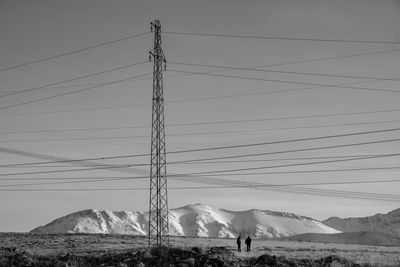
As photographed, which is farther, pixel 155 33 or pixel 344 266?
pixel 155 33

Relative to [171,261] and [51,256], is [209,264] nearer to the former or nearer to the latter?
[171,261]

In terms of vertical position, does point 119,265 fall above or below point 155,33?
below

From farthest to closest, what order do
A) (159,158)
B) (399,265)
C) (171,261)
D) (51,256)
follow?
(159,158) < (51,256) < (171,261) < (399,265)

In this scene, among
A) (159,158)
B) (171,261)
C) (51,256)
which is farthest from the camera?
(159,158)

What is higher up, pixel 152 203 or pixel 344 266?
pixel 152 203

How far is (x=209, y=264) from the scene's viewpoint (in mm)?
33875

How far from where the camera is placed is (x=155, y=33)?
4778 centimetres

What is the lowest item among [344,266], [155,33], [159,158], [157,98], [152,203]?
[344,266]

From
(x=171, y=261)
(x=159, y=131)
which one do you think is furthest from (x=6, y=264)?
(x=159, y=131)

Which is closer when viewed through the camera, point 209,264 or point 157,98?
point 209,264

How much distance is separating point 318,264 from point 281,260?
2389 mm

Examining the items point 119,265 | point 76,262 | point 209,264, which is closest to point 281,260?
point 209,264

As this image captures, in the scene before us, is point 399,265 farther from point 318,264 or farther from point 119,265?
point 119,265

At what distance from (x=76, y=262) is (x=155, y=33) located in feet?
70.4
